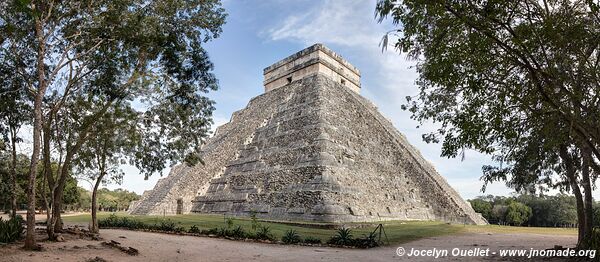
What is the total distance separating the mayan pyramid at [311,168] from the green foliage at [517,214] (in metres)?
22.4

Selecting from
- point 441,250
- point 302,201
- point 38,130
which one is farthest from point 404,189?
point 38,130

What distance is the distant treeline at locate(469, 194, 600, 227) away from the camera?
38.9 meters

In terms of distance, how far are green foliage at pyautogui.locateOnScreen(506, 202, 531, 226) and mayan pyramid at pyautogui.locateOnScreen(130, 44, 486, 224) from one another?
882 inches

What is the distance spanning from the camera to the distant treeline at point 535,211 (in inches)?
1533

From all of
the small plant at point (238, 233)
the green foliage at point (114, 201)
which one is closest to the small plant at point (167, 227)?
the small plant at point (238, 233)

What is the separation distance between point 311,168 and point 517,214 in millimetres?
32135

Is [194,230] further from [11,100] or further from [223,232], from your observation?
[11,100]

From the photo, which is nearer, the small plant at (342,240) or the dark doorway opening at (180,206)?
the small plant at (342,240)

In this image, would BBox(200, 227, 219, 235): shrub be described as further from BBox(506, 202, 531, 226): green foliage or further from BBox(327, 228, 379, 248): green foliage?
BBox(506, 202, 531, 226): green foliage

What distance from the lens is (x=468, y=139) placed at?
5.73 m

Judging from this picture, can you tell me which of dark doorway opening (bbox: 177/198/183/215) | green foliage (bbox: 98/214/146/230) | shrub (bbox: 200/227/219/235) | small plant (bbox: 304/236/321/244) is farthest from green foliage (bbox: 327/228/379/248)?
dark doorway opening (bbox: 177/198/183/215)

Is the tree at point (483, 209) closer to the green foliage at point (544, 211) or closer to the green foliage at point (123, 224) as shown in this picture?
the green foliage at point (544, 211)

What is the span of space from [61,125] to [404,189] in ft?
49.9

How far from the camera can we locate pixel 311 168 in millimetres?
15906
